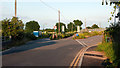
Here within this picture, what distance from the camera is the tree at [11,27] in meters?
20.0

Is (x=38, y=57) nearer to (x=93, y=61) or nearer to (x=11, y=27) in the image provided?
(x=93, y=61)

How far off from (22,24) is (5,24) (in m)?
3.07

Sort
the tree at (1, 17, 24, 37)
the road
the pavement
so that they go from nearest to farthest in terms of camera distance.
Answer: the pavement, the road, the tree at (1, 17, 24, 37)

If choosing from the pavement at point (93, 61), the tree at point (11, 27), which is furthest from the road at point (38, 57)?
the tree at point (11, 27)

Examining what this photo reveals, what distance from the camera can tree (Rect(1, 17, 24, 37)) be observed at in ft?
65.6

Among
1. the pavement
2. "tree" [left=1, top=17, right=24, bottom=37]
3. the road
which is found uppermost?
"tree" [left=1, top=17, right=24, bottom=37]

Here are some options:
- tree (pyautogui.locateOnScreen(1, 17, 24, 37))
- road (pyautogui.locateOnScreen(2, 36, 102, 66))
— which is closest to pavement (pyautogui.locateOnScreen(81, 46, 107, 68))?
road (pyautogui.locateOnScreen(2, 36, 102, 66))

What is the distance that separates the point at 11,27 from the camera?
20625 mm

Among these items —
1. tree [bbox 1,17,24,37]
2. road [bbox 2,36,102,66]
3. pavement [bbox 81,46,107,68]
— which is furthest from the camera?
tree [bbox 1,17,24,37]

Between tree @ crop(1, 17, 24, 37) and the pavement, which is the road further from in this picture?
tree @ crop(1, 17, 24, 37)

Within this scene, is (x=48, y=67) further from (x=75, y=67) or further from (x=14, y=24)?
(x=14, y=24)

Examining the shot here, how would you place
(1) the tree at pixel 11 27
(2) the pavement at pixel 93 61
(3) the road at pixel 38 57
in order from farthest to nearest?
(1) the tree at pixel 11 27, (3) the road at pixel 38 57, (2) the pavement at pixel 93 61

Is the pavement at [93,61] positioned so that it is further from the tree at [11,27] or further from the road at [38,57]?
the tree at [11,27]

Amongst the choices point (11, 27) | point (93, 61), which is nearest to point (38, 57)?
point (93, 61)
